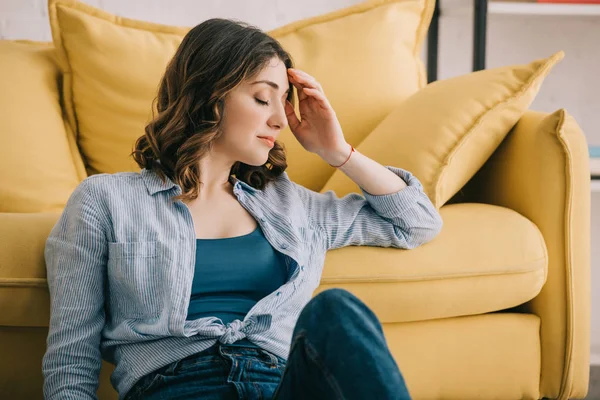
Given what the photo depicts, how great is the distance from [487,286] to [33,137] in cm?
101

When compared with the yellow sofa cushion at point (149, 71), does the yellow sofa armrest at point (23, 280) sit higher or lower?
lower

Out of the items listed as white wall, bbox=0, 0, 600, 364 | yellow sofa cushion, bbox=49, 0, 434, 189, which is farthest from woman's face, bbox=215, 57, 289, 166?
white wall, bbox=0, 0, 600, 364

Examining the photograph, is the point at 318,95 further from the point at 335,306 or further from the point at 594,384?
the point at 594,384

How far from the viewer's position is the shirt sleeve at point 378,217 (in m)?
1.22

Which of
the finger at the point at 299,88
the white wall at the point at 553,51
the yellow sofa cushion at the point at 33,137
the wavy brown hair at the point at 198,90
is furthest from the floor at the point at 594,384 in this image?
the yellow sofa cushion at the point at 33,137

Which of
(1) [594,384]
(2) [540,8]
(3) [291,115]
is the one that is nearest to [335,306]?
(3) [291,115]

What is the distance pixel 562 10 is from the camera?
208cm

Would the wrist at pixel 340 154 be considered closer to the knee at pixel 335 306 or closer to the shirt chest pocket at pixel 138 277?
the shirt chest pocket at pixel 138 277

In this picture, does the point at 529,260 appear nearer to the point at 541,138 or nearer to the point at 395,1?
the point at 541,138

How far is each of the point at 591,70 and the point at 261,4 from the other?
109 centimetres

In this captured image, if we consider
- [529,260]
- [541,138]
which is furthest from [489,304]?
[541,138]

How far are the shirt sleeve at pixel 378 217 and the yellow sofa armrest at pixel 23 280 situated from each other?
1.45 ft

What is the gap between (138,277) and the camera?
1001mm

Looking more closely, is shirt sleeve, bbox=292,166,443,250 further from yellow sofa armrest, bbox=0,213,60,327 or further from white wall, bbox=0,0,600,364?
white wall, bbox=0,0,600,364
